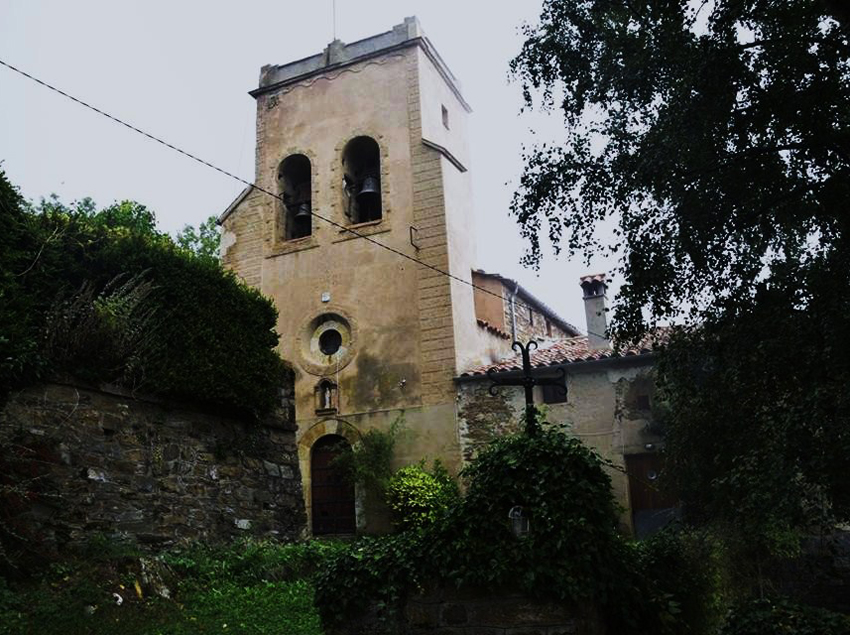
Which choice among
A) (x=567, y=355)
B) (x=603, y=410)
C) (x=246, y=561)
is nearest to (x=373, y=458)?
(x=567, y=355)

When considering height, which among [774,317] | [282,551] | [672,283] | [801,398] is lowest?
[282,551]

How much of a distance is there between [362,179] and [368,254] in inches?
90.0

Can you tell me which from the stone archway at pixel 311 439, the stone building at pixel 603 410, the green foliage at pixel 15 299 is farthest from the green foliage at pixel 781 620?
the stone archway at pixel 311 439

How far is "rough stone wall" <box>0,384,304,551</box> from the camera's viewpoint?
6914 mm

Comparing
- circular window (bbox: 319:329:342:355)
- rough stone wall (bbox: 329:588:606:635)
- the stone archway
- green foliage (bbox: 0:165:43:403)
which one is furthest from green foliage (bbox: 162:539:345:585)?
circular window (bbox: 319:329:342:355)

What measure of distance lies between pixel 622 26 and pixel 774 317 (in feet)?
10.1

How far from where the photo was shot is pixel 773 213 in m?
7.04

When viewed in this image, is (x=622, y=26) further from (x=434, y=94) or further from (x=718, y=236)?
(x=434, y=94)

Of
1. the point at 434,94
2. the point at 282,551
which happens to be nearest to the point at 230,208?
the point at 434,94

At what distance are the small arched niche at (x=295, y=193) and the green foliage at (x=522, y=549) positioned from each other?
559 inches

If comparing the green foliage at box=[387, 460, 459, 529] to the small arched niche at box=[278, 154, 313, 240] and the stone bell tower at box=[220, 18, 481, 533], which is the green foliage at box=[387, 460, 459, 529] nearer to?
the stone bell tower at box=[220, 18, 481, 533]

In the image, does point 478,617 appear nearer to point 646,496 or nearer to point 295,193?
point 646,496

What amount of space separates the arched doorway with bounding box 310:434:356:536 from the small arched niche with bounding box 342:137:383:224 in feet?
18.3

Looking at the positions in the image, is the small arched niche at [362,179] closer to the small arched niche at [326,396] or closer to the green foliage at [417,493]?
the small arched niche at [326,396]
